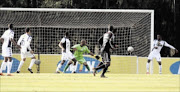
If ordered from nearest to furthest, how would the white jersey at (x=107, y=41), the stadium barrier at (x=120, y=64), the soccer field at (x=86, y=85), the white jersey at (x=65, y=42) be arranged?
the soccer field at (x=86, y=85) < the white jersey at (x=107, y=41) < the white jersey at (x=65, y=42) < the stadium barrier at (x=120, y=64)

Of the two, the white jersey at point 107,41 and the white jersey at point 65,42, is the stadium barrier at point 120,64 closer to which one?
the white jersey at point 65,42

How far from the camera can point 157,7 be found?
139ft

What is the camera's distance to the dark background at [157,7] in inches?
1620

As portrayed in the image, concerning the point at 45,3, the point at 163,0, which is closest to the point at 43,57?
the point at 45,3

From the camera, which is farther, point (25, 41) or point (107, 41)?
point (25, 41)

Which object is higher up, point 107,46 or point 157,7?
point 157,7

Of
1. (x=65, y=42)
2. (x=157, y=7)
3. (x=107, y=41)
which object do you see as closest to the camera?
(x=107, y=41)

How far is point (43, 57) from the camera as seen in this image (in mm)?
28422

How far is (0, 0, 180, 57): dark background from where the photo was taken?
41.2 metres

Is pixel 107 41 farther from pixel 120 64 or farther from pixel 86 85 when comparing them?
pixel 120 64

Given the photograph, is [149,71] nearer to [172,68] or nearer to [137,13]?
[172,68]

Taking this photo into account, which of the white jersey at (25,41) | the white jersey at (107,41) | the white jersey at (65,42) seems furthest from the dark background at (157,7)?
the white jersey at (107,41)

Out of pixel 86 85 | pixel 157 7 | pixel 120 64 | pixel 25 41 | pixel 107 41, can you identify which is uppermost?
pixel 157 7

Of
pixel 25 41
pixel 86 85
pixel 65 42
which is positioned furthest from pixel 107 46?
pixel 65 42
